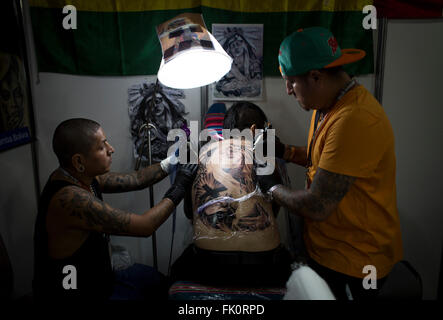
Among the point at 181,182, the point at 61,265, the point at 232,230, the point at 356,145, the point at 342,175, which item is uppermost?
the point at 356,145

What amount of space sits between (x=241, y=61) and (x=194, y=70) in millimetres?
508

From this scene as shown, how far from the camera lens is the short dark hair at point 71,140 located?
1546mm

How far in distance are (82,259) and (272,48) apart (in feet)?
5.56

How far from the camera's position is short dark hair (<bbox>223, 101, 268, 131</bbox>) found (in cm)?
188

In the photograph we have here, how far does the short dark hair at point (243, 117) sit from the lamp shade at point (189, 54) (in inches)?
8.8

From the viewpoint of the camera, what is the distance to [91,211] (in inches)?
58.1

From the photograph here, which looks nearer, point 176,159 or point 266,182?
point 266,182

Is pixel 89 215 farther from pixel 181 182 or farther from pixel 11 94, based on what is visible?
pixel 11 94

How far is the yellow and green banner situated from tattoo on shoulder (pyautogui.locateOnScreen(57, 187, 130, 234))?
1.09m

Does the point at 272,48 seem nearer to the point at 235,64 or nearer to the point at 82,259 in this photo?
the point at 235,64

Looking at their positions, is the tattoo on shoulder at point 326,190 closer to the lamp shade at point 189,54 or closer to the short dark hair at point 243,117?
the short dark hair at point 243,117

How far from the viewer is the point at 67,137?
1543 millimetres

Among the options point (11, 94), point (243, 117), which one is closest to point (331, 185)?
point (243, 117)

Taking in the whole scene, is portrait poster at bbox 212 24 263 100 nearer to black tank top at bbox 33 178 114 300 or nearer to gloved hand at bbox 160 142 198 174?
gloved hand at bbox 160 142 198 174
